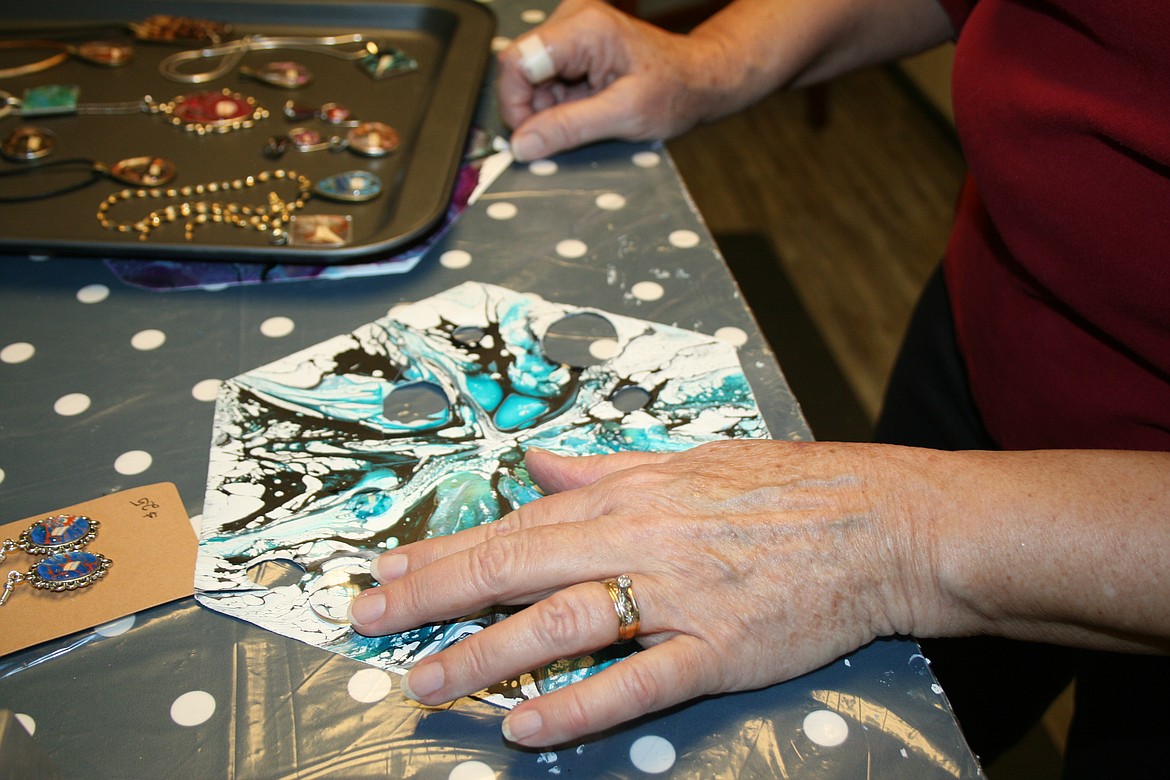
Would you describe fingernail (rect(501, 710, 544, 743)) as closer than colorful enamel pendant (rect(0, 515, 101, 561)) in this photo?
Yes

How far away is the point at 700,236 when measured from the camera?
888 millimetres

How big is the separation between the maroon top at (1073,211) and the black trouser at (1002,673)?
0.11 meters

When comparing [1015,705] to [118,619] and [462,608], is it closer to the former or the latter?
[462,608]

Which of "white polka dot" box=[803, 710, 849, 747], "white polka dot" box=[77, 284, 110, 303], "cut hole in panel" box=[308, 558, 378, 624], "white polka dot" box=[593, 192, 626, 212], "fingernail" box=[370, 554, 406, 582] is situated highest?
"white polka dot" box=[77, 284, 110, 303]

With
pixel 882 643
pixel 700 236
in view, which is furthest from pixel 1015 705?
pixel 700 236

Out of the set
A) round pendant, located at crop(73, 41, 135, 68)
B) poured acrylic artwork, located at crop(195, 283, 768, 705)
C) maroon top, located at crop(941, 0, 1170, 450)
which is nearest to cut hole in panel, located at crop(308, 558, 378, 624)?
poured acrylic artwork, located at crop(195, 283, 768, 705)

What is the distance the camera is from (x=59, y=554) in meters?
0.61

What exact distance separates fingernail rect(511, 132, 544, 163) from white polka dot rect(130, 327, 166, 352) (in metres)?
0.40

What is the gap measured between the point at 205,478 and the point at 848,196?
2299 millimetres

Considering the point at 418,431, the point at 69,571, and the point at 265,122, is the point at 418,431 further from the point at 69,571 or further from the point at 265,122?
the point at 265,122

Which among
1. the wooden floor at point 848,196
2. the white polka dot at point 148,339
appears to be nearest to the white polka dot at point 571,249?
the white polka dot at point 148,339

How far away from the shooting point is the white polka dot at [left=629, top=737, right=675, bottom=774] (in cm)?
52

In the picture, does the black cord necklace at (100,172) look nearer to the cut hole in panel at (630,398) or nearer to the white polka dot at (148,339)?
the white polka dot at (148,339)

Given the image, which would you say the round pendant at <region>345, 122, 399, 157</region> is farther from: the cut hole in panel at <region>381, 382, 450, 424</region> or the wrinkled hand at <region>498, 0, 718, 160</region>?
the cut hole in panel at <region>381, 382, 450, 424</region>
